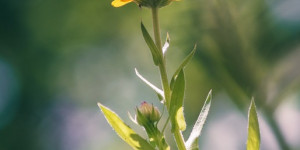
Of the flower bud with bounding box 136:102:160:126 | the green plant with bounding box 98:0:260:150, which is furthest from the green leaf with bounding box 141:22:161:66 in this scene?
the flower bud with bounding box 136:102:160:126

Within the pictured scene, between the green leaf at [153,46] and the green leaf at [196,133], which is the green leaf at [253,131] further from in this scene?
the green leaf at [153,46]

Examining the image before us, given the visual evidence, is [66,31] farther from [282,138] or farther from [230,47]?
[282,138]

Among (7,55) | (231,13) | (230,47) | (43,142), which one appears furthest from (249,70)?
(7,55)

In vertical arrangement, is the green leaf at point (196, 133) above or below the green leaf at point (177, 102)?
below

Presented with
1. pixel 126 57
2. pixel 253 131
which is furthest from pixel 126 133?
pixel 126 57

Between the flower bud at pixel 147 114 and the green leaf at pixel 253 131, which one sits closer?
the green leaf at pixel 253 131

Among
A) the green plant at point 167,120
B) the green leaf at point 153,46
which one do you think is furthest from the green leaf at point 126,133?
the green leaf at point 153,46

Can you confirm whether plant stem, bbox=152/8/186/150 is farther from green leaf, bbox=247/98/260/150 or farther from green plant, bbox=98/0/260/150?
green leaf, bbox=247/98/260/150
